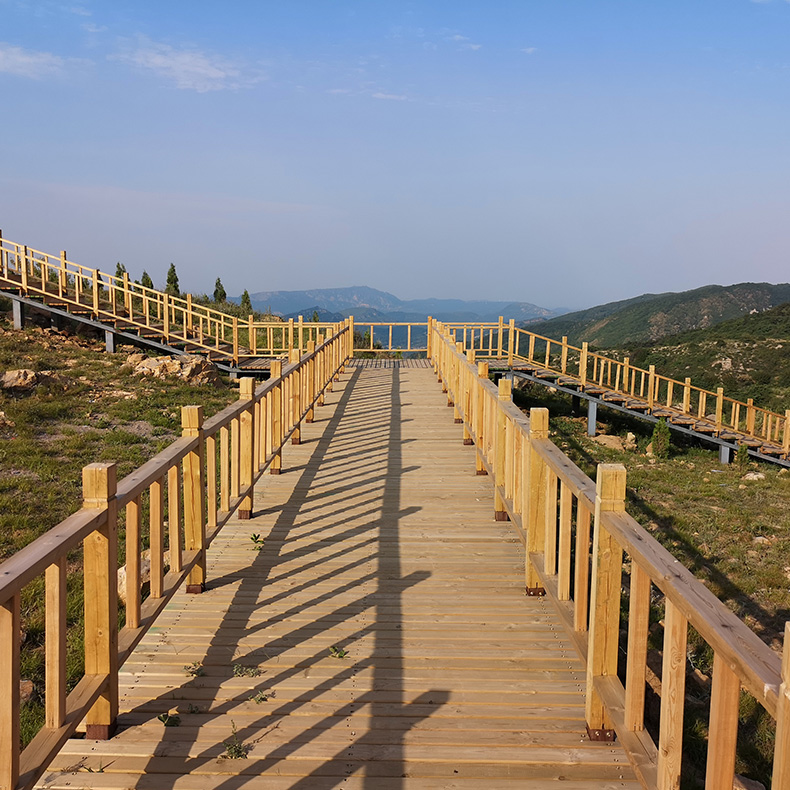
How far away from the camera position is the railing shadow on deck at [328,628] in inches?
118

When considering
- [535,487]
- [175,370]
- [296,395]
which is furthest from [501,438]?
[175,370]

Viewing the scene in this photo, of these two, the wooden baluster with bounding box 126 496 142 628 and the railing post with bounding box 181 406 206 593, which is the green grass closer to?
the wooden baluster with bounding box 126 496 142 628

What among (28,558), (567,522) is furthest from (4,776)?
(567,522)

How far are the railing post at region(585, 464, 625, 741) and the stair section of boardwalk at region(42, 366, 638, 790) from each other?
0.45 metres

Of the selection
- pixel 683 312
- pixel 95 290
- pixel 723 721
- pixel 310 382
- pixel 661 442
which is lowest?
pixel 661 442

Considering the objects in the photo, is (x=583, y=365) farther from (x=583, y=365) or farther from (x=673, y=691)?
(x=673, y=691)

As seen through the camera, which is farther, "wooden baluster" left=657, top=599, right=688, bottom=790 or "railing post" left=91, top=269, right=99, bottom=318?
"railing post" left=91, top=269, right=99, bottom=318

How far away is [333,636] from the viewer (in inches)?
163

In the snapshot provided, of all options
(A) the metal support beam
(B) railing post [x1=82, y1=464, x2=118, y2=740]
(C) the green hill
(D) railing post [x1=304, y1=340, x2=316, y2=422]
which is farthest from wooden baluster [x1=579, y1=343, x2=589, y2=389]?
(C) the green hill

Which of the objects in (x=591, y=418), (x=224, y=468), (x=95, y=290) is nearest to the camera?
(x=224, y=468)

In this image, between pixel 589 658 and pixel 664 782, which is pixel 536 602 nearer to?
pixel 589 658

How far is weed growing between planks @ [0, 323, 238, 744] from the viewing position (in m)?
5.34

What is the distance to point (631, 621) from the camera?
2.57 meters

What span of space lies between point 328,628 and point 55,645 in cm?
199
